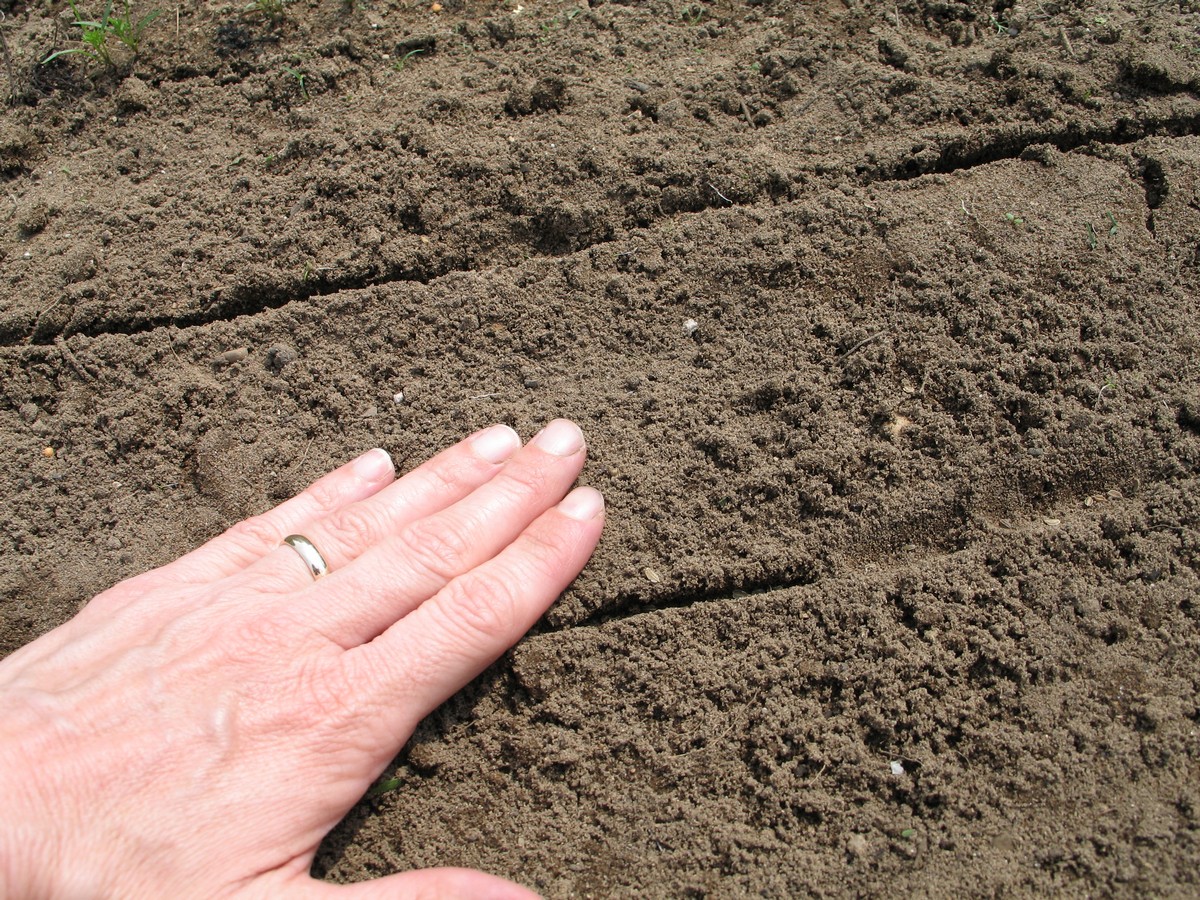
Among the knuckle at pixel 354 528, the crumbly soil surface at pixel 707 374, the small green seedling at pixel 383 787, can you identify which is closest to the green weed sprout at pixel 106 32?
the crumbly soil surface at pixel 707 374

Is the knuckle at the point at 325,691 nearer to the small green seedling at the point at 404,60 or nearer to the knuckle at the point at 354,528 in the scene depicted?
the knuckle at the point at 354,528

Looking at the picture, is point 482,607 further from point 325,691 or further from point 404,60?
point 404,60

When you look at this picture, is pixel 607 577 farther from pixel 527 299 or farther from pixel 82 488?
pixel 82 488

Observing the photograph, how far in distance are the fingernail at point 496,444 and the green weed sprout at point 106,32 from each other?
6.44 ft

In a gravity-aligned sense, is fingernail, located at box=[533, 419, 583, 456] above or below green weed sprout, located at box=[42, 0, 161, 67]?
below

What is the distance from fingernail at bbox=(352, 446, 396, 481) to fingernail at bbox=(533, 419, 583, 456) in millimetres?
374

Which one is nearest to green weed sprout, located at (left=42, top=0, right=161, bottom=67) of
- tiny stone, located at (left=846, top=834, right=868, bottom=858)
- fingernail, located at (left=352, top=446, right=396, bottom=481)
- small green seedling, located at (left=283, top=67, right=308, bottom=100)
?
small green seedling, located at (left=283, top=67, right=308, bottom=100)

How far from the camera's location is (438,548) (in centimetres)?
183

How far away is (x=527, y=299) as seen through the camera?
229 cm

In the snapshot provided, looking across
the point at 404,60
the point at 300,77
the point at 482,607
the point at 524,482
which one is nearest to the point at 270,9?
the point at 300,77

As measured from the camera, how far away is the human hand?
58.1 inches

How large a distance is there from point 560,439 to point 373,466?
18.2 inches

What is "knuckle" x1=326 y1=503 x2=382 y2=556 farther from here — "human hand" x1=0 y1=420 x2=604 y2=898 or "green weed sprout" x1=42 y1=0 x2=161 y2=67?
"green weed sprout" x1=42 y1=0 x2=161 y2=67

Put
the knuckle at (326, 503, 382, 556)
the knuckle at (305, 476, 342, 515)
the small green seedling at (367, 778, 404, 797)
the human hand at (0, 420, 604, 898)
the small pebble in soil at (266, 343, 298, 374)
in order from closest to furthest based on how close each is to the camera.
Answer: the human hand at (0, 420, 604, 898) → the small green seedling at (367, 778, 404, 797) → the knuckle at (326, 503, 382, 556) → the knuckle at (305, 476, 342, 515) → the small pebble in soil at (266, 343, 298, 374)
